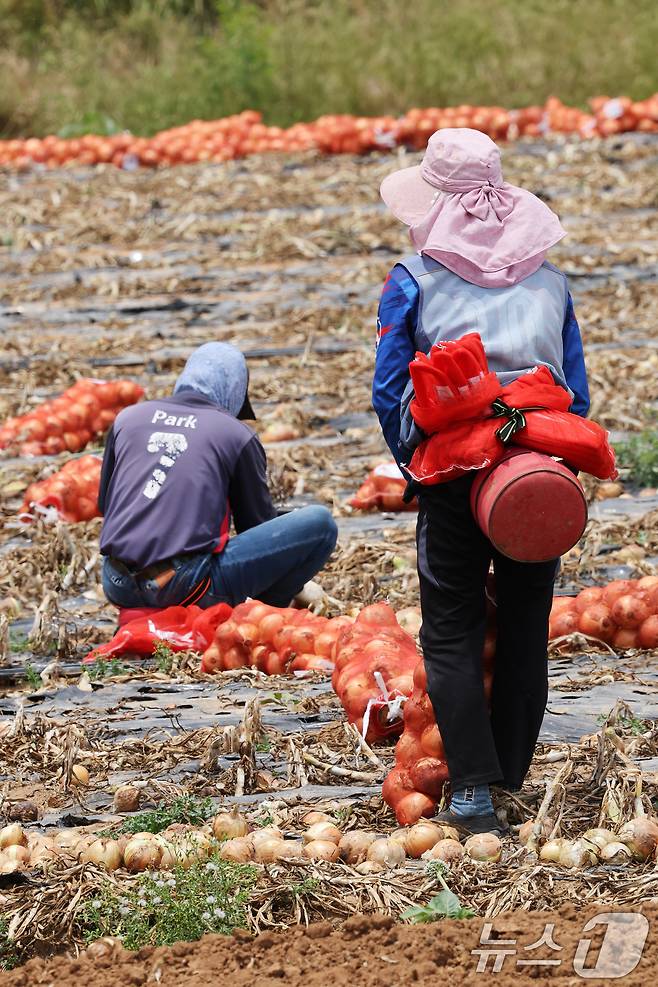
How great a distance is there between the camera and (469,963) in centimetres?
297

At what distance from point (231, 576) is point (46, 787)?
172 cm

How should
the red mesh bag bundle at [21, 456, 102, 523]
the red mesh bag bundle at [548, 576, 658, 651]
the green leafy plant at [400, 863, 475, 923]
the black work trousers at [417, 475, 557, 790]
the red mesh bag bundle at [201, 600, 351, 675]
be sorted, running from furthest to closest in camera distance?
the red mesh bag bundle at [21, 456, 102, 523] < the red mesh bag bundle at [201, 600, 351, 675] < the red mesh bag bundle at [548, 576, 658, 651] < the black work trousers at [417, 475, 557, 790] < the green leafy plant at [400, 863, 475, 923]

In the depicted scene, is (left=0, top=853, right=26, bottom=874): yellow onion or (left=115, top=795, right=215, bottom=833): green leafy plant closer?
(left=0, top=853, right=26, bottom=874): yellow onion

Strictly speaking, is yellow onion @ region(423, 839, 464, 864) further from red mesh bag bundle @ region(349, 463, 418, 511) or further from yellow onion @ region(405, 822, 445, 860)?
red mesh bag bundle @ region(349, 463, 418, 511)

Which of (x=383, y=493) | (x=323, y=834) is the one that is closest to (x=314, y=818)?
(x=323, y=834)

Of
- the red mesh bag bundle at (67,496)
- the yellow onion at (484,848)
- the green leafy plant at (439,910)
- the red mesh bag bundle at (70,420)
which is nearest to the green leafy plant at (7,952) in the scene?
the green leafy plant at (439,910)

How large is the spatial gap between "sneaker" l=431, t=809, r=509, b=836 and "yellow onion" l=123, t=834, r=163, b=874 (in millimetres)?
747

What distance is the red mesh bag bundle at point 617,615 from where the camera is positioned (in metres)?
5.15

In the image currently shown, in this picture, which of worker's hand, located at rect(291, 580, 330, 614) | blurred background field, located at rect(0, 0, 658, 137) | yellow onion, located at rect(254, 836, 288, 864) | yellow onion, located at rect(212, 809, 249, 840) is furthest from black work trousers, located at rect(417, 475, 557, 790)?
blurred background field, located at rect(0, 0, 658, 137)

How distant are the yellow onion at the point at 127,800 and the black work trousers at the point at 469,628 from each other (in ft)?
3.21

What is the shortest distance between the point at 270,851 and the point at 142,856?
337 mm

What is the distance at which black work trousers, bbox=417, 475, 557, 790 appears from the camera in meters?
3.61

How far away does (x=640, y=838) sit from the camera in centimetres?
343

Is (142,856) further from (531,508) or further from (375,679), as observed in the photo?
(531,508)
